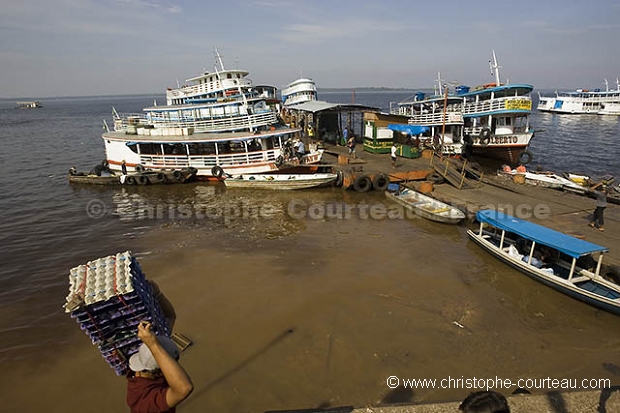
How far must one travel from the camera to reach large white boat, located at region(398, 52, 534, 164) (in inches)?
998

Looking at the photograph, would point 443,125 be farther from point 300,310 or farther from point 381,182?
point 300,310

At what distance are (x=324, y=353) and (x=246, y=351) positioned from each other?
188 cm

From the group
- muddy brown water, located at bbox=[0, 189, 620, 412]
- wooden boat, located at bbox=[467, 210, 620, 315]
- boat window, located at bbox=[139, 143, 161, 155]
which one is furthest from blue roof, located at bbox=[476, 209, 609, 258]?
boat window, located at bbox=[139, 143, 161, 155]

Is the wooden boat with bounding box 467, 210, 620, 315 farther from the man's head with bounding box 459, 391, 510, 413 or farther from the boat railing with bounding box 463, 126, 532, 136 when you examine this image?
the boat railing with bounding box 463, 126, 532, 136

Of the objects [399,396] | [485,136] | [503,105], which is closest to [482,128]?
[485,136]

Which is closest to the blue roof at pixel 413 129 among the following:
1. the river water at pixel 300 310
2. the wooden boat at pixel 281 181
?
the wooden boat at pixel 281 181

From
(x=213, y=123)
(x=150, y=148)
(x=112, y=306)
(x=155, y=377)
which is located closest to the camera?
(x=155, y=377)

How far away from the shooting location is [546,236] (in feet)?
34.5

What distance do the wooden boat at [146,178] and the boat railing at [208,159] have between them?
2.04 feet

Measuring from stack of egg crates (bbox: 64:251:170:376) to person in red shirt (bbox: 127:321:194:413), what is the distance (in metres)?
0.80

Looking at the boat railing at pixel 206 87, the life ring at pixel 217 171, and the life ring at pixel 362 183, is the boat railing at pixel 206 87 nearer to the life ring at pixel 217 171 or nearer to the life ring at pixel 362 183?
the life ring at pixel 217 171

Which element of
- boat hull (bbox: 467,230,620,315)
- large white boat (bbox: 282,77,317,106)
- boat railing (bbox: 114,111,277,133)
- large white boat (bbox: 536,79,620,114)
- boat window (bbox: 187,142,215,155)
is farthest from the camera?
large white boat (bbox: 536,79,620,114)

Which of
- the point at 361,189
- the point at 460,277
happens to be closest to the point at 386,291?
the point at 460,277

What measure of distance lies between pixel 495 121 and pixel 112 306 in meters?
29.2
